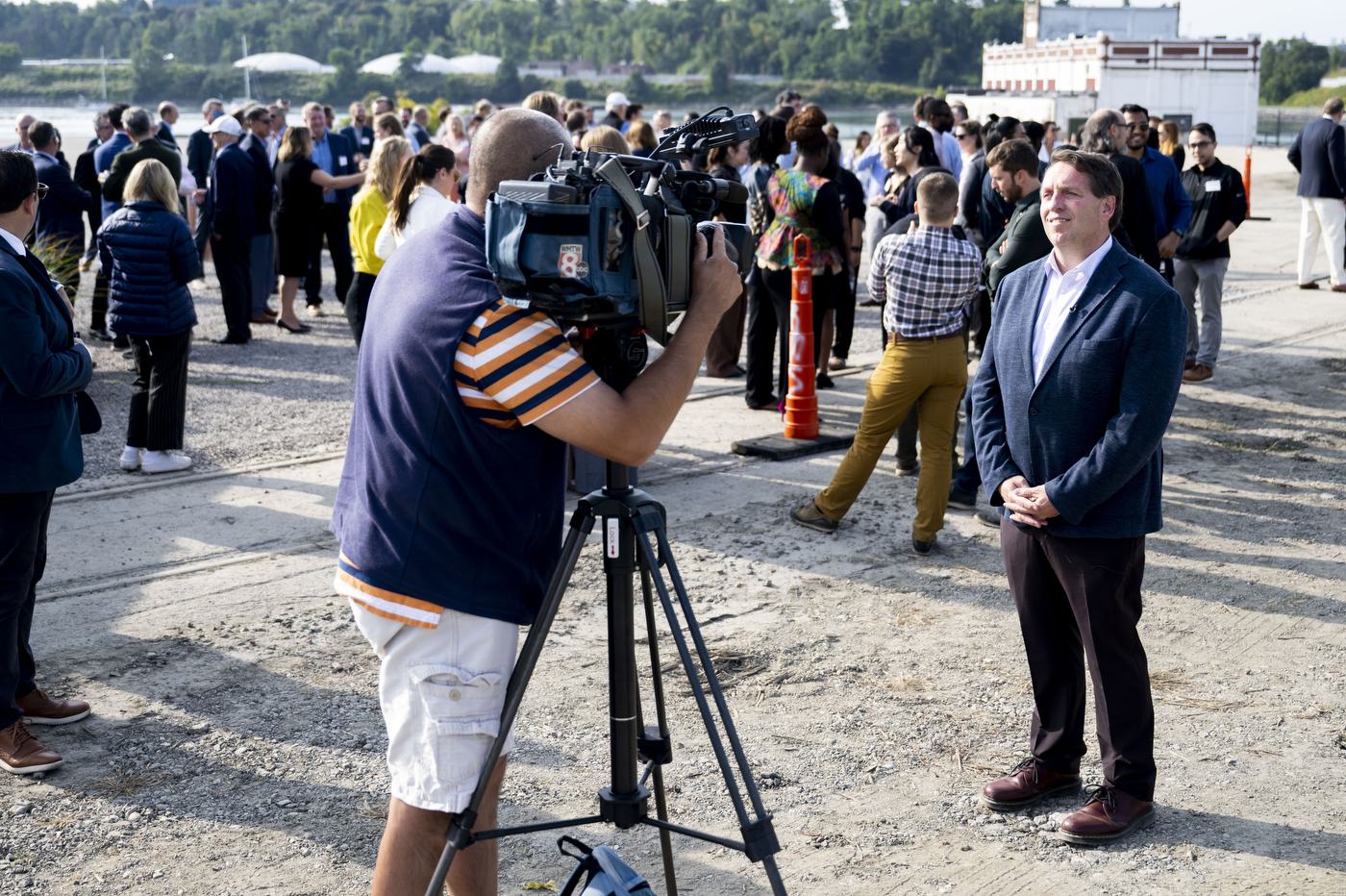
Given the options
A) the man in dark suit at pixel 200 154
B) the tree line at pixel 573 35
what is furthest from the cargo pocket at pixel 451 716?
the tree line at pixel 573 35

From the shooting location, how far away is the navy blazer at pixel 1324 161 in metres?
12.4

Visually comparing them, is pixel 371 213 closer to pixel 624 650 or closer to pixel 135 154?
pixel 135 154

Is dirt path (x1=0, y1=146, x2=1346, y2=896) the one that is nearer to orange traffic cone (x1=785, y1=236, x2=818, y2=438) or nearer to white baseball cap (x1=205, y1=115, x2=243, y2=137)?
orange traffic cone (x1=785, y1=236, x2=818, y2=438)

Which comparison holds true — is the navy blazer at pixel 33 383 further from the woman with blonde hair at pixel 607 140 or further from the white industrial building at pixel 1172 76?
the white industrial building at pixel 1172 76

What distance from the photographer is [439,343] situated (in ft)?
7.53

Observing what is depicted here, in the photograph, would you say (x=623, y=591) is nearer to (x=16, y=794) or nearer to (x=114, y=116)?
(x=16, y=794)

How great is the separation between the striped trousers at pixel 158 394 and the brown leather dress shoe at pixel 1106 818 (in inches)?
221

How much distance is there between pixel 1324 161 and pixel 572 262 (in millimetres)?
12691

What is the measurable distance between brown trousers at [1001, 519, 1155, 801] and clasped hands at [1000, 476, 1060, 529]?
0.05 metres

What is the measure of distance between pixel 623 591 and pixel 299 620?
9.81 ft

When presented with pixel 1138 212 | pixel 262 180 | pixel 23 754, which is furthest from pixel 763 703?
pixel 262 180

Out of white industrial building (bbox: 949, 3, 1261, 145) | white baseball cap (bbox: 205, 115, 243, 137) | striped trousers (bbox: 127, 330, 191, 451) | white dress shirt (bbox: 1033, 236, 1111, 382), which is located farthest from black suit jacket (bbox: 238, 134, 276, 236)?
white industrial building (bbox: 949, 3, 1261, 145)

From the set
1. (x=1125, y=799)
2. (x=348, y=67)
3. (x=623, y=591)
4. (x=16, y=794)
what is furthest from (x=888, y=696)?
(x=348, y=67)

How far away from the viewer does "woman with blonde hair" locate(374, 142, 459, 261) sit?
265 inches
